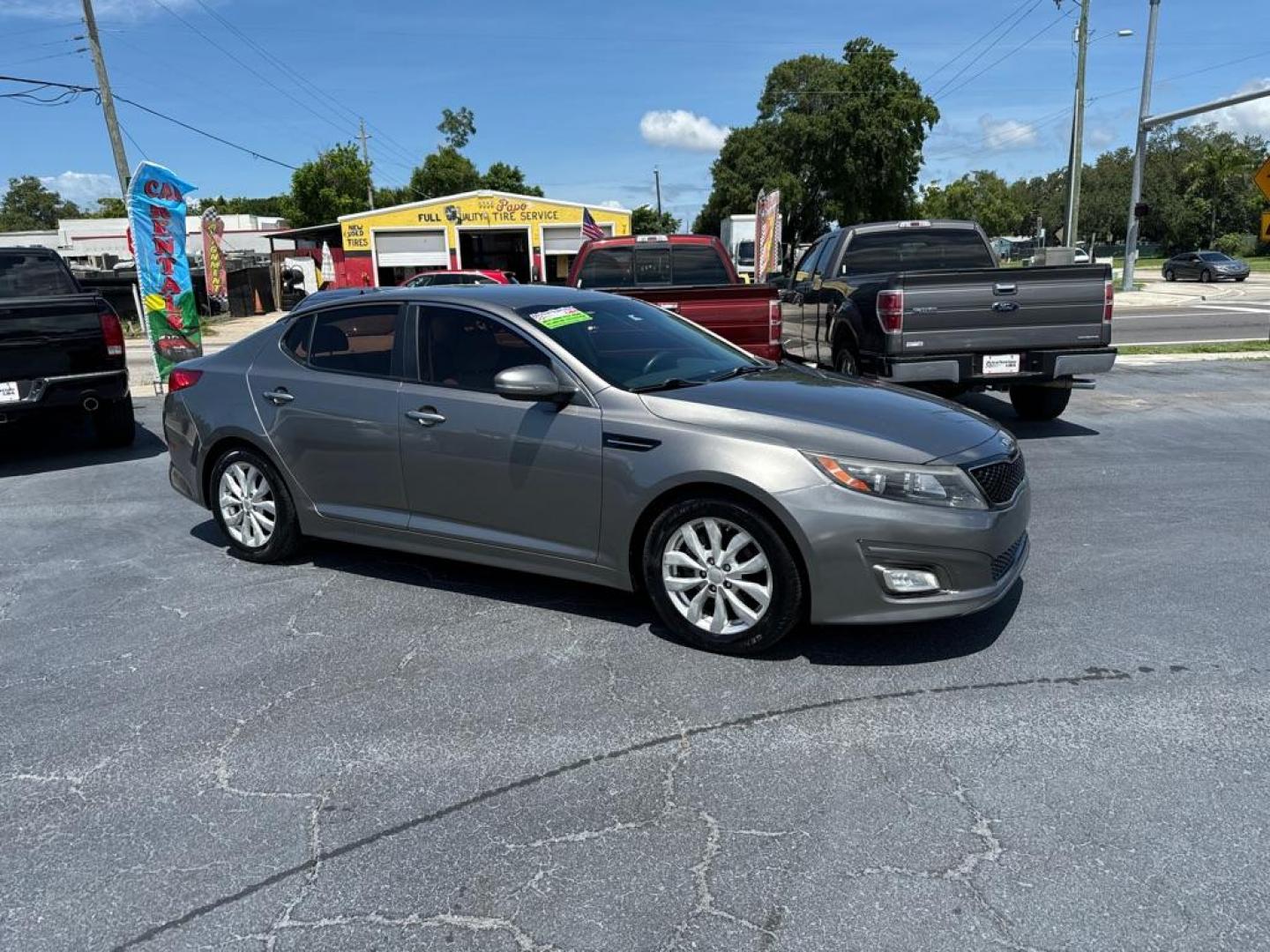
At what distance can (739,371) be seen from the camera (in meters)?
5.07

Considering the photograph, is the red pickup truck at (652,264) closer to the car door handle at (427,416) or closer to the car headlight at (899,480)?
the car door handle at (427,416)

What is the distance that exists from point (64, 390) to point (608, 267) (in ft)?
19.3

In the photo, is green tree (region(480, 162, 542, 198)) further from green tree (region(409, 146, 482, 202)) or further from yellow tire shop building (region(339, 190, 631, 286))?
yellow tire shop building (region(339, 190, 631, 286))

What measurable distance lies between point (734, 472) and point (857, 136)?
5707cm

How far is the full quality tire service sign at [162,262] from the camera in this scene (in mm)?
12039

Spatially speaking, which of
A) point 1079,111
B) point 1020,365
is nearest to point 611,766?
point 1020,365

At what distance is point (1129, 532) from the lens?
19.2ft

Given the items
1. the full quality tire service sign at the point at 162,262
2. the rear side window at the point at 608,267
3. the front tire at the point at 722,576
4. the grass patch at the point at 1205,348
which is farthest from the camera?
the grass patch at the point at 1205,348

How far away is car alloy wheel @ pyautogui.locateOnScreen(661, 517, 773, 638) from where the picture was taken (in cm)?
405

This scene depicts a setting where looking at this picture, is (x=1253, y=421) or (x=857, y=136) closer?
(x=1253, y=421)

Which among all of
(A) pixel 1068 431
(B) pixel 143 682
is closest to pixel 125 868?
(B) pixel 143 682

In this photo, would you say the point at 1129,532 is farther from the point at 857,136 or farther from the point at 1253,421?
the point at 857,136

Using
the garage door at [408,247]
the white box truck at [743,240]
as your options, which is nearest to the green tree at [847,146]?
the white box truck at [743,240]

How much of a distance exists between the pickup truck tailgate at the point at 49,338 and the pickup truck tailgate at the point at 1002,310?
674 cm
